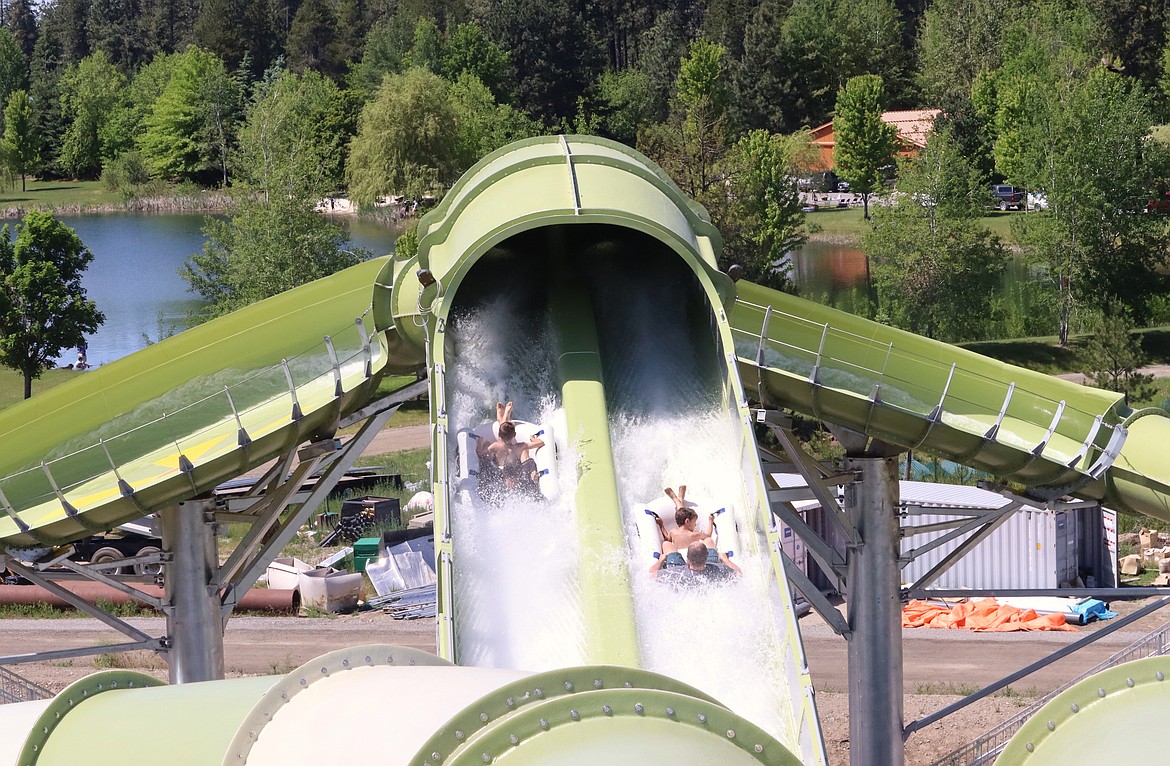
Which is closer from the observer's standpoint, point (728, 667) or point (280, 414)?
point (728, 667)

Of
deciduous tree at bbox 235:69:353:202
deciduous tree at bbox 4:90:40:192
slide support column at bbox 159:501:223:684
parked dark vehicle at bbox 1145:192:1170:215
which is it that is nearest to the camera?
slide support column at bbox 159:501:223:684

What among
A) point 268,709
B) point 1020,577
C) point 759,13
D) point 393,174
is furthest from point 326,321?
point 759,13

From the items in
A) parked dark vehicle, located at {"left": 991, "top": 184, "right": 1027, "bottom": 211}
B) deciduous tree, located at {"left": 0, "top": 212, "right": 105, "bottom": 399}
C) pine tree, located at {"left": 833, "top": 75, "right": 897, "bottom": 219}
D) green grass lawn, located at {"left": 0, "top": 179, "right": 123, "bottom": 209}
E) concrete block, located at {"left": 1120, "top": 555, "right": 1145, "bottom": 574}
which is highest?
green grass lawn, located at {"left": 0, "top": 179, "right": 123, "bottom": 209}

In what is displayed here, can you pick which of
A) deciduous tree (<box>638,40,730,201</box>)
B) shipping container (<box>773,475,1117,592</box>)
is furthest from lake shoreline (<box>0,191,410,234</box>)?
shipping container (<box>773,475,1117,592</box>)

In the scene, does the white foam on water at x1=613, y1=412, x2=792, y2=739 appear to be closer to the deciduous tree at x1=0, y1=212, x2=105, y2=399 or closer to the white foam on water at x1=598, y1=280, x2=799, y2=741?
the white foam on water at x1=598, y1=280, x2=799, y2=741

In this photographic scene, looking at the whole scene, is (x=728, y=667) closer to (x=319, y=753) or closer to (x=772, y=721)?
(x=772, y=721)
